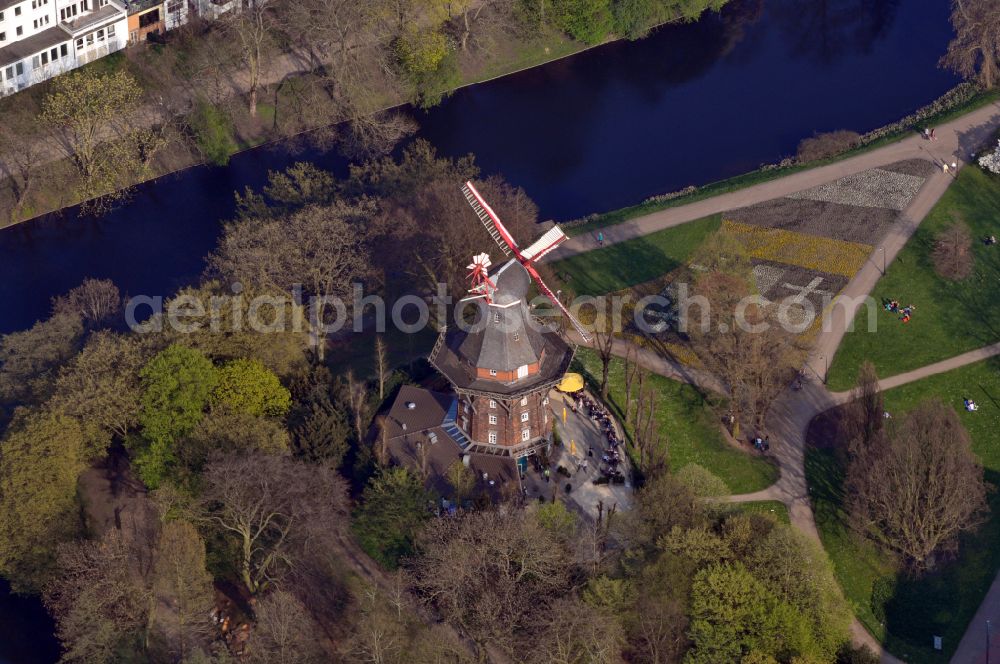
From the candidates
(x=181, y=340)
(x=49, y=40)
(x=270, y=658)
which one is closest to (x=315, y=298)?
(x=181, y=340)

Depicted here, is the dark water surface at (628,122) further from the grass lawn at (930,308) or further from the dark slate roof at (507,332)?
the dark slate roof at (507,332)

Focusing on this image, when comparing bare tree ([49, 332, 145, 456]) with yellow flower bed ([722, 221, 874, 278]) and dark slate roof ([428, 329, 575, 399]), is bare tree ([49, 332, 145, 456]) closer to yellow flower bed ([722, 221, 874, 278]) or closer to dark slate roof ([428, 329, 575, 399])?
dark slate roof ([428, 329, 575, 399])

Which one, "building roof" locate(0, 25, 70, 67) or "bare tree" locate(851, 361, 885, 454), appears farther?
"building roof" locate(0, 25, 70, 67)

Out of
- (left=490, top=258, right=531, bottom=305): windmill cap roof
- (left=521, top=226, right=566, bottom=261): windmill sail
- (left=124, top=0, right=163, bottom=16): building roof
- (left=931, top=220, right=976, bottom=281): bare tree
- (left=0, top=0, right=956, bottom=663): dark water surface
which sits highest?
(left=124, top=0, right=163, bottom=16): building roof

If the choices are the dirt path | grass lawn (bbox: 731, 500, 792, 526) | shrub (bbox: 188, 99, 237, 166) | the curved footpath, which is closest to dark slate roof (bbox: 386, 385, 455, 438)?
the curved footpath

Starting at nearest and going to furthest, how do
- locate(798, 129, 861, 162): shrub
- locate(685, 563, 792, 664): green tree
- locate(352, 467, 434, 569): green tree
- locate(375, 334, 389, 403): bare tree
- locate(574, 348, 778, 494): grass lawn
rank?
locate(685, 563, 792, 664): green tree < locate(352, 467, 434, 569): green tree < locate(574, 348, 778, 494): grass lawn < locate(375, 334, 389, 403): bare tree < locate(798, 129, 861, 162): shrub

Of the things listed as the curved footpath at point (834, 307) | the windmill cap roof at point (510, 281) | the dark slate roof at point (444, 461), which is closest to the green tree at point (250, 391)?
the dark slate roof at point (444, 461)

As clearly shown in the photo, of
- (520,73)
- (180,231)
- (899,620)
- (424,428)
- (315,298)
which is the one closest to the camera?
(899,620)

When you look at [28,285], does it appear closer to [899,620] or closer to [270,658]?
[270,658]
